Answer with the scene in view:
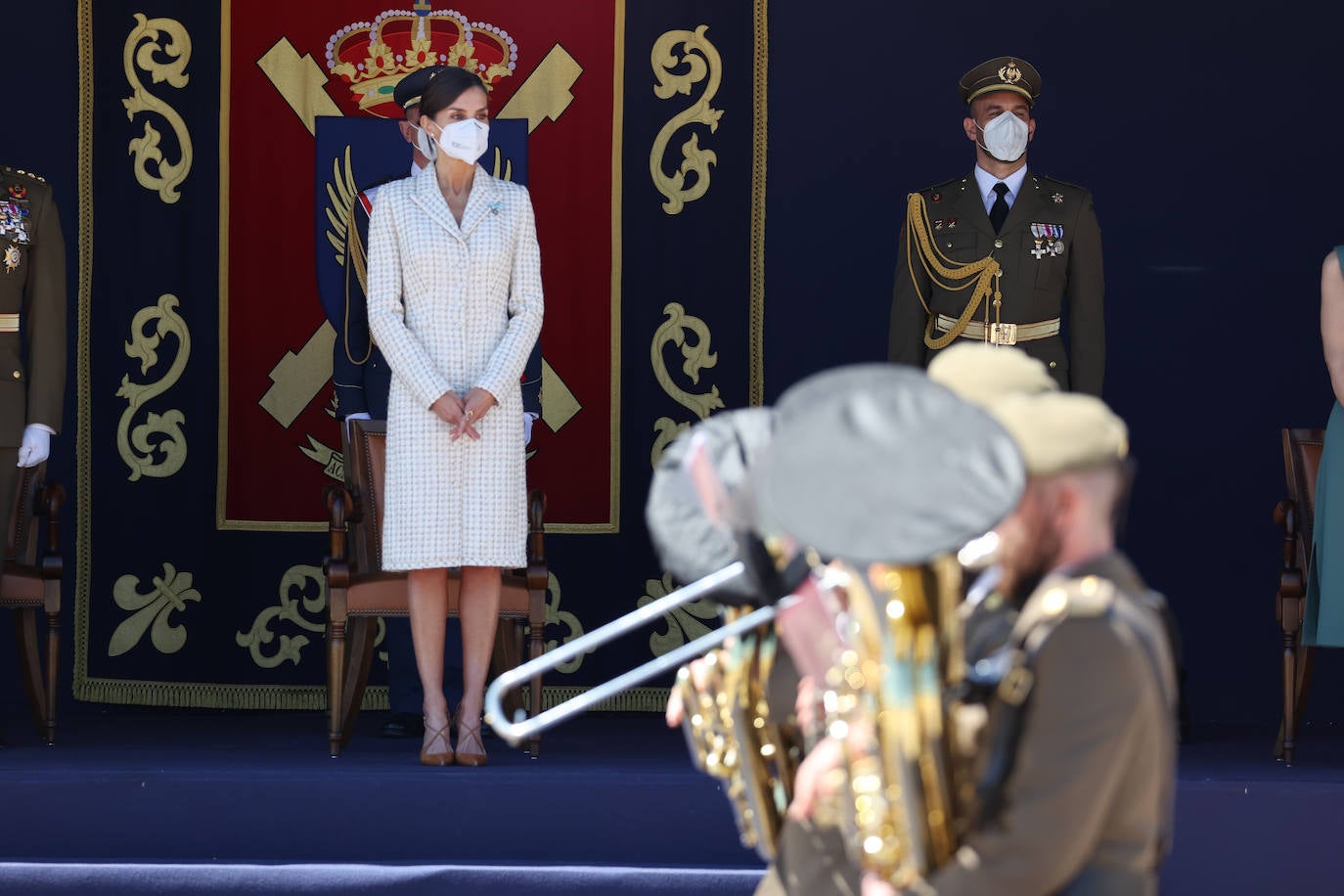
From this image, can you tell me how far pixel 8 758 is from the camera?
4.36m

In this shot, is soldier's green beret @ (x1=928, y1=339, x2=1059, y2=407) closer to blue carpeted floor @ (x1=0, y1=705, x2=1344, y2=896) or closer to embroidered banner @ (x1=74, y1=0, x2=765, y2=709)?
blue carpeted floor @ (x1=0, y1=705, x2=1344, y2=896)

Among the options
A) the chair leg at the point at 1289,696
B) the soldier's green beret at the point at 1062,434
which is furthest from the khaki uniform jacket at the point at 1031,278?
the soldier's green beret at the point at 1062,434

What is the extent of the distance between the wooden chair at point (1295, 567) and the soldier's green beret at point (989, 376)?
3.07 meters

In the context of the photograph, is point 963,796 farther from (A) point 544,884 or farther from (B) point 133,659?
(B) point 133,659

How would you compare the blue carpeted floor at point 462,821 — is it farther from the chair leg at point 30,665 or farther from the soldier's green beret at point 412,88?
the soldier's green beret at point 412,88

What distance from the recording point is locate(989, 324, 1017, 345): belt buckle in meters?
4.84

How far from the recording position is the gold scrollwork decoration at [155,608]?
18.7 ft

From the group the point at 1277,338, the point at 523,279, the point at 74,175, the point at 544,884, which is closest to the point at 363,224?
the point at 523,279

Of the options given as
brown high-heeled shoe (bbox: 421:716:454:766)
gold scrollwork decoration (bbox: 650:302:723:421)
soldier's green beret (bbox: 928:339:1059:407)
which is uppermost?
gold scrollwork decoration (bbox: 650:302:723:421)

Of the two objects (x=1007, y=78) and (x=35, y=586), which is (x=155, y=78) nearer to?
(x=35, y=586)

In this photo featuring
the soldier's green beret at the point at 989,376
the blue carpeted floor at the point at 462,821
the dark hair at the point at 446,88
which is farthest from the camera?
the dark hair at the point at 446,88

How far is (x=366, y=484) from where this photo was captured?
5.01m

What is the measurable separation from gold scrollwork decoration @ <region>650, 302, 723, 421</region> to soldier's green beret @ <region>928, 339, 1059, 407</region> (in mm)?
4020

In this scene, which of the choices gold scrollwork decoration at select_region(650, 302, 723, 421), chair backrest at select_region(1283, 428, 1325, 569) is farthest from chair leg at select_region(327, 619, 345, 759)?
chair backrest at select_region(1283, 428, 1325, 569)
